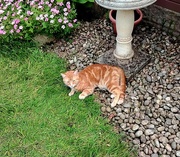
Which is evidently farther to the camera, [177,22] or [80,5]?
[80,5]

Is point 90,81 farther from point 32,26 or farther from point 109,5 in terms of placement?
point 32,26

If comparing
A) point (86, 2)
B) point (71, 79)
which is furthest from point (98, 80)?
point (86, 2)

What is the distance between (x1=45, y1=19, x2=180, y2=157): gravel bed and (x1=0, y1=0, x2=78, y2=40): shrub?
0.97 feet

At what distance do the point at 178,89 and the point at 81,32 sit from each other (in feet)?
6.14

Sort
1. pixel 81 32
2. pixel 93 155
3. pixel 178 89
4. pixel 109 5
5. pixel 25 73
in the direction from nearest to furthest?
pixel 93 155 < pixel 109 5 < pixel 178 89 < pixel 25 73 < pixel 81 32

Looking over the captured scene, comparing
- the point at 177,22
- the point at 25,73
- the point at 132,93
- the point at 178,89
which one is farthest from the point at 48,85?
the point at 177,22

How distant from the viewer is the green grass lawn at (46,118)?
11.2 ft

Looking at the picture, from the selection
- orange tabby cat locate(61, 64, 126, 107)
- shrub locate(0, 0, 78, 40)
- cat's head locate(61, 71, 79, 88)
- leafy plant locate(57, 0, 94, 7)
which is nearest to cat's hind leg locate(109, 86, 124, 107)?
orange tabby cat locate(61, 64, 126, 107)

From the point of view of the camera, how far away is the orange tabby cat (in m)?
3.87

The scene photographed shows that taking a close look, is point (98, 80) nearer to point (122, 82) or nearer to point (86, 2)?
point (122, 82)

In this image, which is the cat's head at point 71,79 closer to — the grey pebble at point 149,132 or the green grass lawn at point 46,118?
the green grass lawn at point 46,118

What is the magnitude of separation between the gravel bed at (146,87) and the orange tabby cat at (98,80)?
0.10 meters

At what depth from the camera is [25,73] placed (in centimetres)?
438

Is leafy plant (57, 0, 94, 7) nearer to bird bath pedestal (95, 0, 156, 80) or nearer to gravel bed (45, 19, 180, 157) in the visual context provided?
gravel bed (45, 19, 180, 157)
